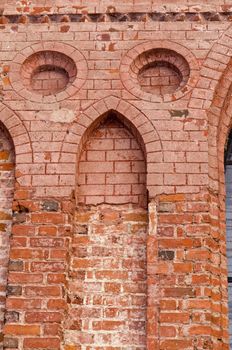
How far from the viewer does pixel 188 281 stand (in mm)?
5148

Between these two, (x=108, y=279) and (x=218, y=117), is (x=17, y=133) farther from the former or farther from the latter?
(x=218, y=117)

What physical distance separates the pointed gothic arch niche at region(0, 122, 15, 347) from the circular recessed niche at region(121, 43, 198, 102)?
1.16m

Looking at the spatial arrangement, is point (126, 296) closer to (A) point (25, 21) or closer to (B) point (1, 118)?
(B) point (1, 118)

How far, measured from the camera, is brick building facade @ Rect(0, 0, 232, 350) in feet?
16.8

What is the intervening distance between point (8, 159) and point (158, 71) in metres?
1.55

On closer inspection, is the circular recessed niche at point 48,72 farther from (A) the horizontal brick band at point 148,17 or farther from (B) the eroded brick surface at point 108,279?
(B) the eroded brick surface at point 108,279

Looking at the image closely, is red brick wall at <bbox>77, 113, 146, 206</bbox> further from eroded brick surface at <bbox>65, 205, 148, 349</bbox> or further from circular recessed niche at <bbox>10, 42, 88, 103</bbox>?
circular recessed niche at <bbox>10, 42, 88, 103</bbox>

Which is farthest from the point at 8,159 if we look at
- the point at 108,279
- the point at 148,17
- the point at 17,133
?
the point at 148,17

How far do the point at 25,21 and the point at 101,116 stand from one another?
1.25m

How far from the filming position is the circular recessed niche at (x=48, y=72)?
6.02 meters

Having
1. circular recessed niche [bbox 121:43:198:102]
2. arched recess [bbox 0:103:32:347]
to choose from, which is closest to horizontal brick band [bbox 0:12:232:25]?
circular recessed niche [bbox 121:43:198:102]

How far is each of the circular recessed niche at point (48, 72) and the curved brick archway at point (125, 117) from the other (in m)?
0.42

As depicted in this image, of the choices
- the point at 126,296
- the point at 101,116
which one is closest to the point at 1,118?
the point at 101,116

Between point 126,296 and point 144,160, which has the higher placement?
point 144,160
